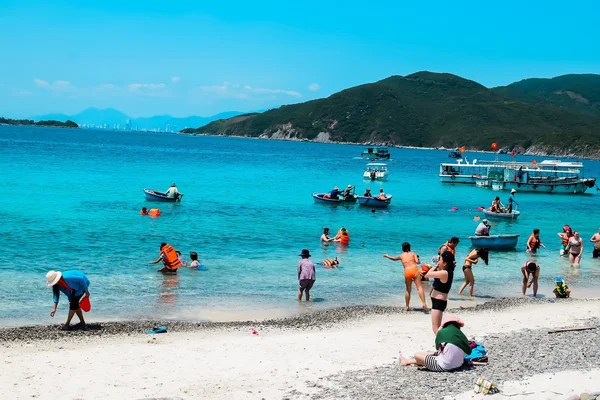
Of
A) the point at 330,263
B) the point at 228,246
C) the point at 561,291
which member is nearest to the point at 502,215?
the point at 228,246

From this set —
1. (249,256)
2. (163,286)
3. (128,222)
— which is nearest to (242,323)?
(163,286)

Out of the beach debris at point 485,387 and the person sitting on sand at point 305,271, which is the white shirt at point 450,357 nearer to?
the beach debris at point 485,387

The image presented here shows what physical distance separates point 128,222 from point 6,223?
5950 mm

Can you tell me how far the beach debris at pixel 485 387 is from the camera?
31.9 feet

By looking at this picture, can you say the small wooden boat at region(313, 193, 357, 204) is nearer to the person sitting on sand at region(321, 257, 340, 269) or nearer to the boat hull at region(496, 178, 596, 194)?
the person sitting on sand at region(321, 257, 340, 269)

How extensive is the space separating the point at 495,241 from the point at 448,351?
768 inches

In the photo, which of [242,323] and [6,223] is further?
[6,223]

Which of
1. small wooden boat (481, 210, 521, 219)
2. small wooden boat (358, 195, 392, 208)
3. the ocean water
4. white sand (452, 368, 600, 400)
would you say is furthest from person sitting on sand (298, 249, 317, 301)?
small wooden boat (358, 195, 392, 208)

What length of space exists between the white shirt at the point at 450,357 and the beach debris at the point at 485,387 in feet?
3.63

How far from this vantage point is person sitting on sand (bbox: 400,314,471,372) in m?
11.1

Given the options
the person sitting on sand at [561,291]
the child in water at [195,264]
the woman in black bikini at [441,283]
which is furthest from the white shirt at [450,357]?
the child in water at [195,264]

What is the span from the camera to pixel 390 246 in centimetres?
3108

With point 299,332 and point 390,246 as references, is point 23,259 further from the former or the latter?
point 390,246

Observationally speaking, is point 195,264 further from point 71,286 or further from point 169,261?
point 71,286
